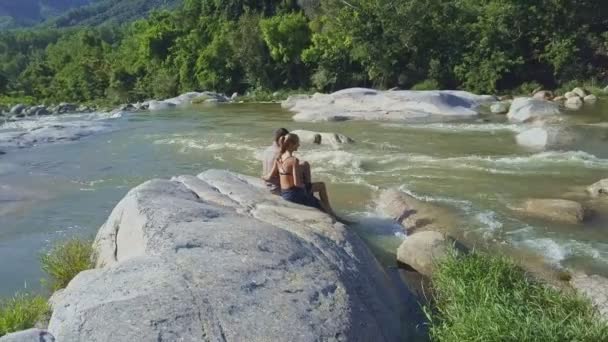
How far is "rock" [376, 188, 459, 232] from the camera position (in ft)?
36.8

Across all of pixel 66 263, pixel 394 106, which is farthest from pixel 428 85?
pixel 66 263

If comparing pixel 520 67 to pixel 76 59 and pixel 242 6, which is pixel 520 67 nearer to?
pixel 242 6

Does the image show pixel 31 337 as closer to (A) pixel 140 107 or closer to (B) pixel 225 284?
(B) pixel 225 284

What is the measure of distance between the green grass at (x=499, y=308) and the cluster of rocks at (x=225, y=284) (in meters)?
0.59

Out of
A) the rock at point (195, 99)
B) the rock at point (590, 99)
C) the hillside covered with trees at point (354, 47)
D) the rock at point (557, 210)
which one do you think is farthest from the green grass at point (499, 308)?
the rock at point (195, 99)

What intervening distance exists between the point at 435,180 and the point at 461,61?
26.7 m

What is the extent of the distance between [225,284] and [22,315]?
2650 millimetres

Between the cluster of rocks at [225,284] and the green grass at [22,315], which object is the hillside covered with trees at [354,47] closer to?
the cluster of rocks at [225,284]

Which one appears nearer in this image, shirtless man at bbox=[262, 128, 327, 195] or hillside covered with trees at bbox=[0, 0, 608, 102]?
shirtless man at bbox=[262, 128, 327, 195]

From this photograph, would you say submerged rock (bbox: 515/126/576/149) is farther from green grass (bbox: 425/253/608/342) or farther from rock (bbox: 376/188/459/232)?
green grass (bbox: 425/253/608/342)

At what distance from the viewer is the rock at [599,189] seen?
42.8ft

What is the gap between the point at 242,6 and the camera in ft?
179

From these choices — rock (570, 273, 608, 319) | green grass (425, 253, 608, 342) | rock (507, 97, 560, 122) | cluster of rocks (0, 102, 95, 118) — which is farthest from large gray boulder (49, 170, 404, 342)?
cluster of rocks (0, 102, 95, 118)

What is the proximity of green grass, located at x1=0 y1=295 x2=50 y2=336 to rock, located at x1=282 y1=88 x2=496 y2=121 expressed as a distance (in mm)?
21520
